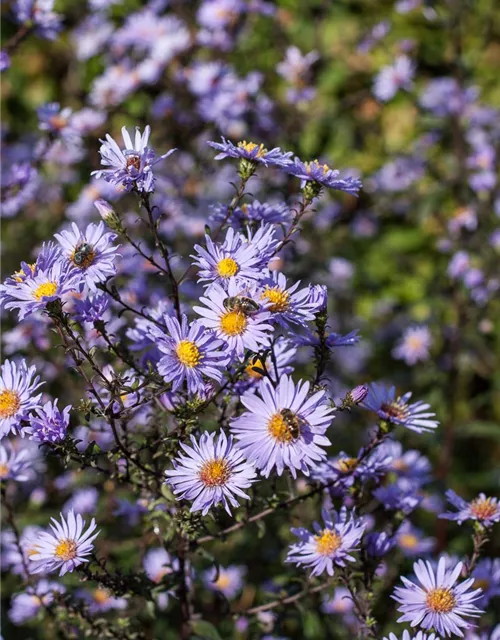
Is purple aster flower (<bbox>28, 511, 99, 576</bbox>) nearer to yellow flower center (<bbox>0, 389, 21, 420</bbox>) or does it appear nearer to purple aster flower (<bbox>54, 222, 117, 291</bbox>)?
yellow flower center (<bbox>0, 389, 21, 420</bbox>)

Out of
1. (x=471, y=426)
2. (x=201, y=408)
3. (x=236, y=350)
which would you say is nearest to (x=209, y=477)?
(x=201, y=408)

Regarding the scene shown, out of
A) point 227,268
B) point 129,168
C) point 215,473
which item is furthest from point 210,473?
point 129,168

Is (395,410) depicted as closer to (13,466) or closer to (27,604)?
(13,466)

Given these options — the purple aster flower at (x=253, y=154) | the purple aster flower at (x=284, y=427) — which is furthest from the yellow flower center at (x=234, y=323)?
the purple aster flower at (x=253, y=154)

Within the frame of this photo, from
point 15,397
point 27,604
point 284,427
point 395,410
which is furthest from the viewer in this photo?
point 27,604

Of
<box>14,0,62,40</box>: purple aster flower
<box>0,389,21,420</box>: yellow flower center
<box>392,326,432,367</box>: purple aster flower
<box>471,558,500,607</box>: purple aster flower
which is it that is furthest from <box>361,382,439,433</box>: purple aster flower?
<box>14,0,62,40</box>: purple aster flower

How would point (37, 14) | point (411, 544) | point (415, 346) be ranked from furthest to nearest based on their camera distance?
point (415, 346)
point (37, 14)
point (411, 544)
